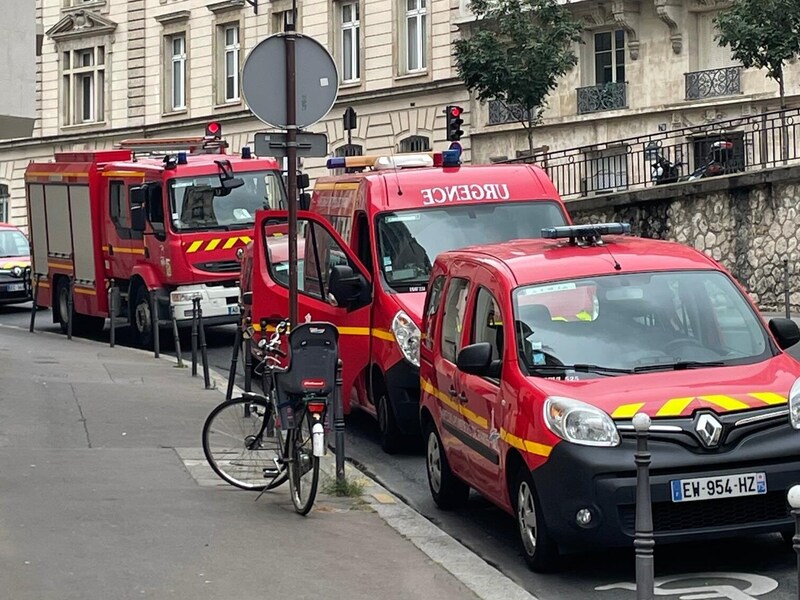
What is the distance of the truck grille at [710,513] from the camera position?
779 cm

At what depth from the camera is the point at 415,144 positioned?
44000mm

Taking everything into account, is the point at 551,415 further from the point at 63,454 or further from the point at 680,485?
the point at 63,454

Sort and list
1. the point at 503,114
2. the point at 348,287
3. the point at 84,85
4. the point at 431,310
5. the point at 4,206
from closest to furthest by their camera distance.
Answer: the point at 431,310 < the point at 348,287 < the point at 503,114 < the point at 84,85 < the point at 4,206

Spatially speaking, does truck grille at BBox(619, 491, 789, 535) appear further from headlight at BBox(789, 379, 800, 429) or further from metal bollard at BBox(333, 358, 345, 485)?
metal bollard at BBox(333, 358, 345, 485)

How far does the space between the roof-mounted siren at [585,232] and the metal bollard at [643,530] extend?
272cm

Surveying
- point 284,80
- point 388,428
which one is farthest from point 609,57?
point 284,80

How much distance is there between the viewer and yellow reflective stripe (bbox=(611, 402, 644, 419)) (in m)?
7.91

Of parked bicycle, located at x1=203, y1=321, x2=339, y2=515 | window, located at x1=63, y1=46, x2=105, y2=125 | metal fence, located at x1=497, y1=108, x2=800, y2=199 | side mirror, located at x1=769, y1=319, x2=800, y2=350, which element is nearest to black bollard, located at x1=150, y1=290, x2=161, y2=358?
parked bicycle, located at x1=203, y1=321, x2=339, y2=515

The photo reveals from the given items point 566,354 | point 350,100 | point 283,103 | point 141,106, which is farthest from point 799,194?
point 141,106

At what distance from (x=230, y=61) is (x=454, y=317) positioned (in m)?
41.7

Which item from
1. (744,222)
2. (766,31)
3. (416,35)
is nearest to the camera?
(744,222)

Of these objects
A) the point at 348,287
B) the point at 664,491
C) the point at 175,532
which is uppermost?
the point at 348,287

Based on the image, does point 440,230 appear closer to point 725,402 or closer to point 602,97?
point 725,402

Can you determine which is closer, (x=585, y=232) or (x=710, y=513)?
(x=710, y=513)
